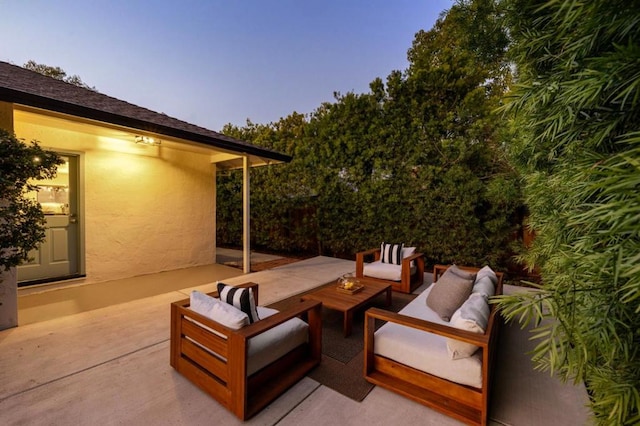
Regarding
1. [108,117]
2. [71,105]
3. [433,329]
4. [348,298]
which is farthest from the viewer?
[108,117]

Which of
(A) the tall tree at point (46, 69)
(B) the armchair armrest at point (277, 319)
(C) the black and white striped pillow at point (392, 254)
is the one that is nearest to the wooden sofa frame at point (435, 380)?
(B) the armchair armrest at point (277, 319)

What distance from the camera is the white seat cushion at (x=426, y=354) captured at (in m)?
1.86

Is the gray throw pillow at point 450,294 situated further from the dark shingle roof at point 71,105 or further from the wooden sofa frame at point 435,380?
the dark shingle roof at point 71,105

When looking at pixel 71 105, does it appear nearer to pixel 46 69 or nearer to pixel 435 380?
pixel 435 380

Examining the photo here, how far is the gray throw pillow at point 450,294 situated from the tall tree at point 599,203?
1476mm

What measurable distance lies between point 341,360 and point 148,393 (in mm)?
1630

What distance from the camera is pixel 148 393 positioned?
80.4 inches

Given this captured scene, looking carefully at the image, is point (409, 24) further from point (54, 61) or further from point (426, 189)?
point (54, 61)

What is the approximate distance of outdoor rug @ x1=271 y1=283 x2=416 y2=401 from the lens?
2.15m

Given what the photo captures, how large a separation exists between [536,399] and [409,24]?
8809mm

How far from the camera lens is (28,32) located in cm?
891

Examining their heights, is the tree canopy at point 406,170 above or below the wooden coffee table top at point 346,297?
above

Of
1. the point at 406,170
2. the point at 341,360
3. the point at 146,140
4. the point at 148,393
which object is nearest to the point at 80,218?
the point at 146,140

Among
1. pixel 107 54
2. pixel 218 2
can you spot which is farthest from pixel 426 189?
pixel 107 54
